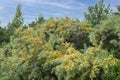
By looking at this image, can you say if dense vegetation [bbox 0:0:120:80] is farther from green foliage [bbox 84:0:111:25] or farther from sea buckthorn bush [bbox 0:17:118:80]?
green foliage [bbox 84:0:111:25]

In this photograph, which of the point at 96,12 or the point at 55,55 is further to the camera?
the point at 96,12

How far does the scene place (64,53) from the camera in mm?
11133

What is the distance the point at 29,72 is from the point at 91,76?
9.00ft

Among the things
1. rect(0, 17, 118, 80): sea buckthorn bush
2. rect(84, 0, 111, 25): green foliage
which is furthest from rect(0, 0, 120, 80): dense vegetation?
rect(84, 0, 111, 25): green foliage

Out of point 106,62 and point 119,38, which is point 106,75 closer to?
point 106,62

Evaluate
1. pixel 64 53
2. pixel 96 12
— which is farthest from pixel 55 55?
pixel 96 12

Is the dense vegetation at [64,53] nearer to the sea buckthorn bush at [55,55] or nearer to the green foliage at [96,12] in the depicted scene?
the sea buckthorn bush at [55,55]

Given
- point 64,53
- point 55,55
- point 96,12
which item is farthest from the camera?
point 96,12

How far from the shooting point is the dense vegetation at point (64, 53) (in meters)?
9.69

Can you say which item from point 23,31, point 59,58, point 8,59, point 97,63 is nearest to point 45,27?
point 23,31

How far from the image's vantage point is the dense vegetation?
31.8 feet

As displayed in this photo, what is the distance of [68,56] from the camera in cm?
1004

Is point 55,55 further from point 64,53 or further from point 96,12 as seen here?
point 96,12

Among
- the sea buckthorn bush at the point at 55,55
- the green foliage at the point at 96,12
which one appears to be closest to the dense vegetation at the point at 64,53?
the sea buckthorn bush at the point at 55,55
